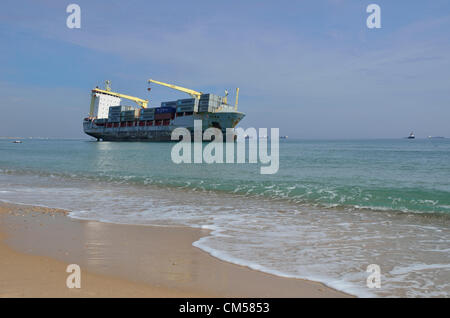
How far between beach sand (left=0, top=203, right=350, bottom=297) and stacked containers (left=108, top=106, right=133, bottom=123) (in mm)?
87237

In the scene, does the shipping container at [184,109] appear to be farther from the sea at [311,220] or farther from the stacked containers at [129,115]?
the sea at [311,220]

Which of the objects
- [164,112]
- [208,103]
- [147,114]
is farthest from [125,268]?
[147,114]

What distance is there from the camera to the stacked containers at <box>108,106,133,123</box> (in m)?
87.8

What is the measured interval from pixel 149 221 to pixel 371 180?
1104 centimetres

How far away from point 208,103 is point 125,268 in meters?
70.7

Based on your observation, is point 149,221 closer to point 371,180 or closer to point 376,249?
point 376,249

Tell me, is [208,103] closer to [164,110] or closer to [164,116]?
[164,116]

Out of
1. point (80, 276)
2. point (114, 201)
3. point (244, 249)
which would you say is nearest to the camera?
point (80, 276)

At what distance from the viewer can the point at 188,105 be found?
74500 millimetres

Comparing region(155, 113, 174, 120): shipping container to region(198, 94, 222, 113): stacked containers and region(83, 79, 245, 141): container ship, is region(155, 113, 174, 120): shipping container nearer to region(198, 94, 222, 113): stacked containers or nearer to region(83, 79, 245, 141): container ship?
region(83, 79, 245, 141): container ship

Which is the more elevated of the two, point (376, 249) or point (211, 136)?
point (211, 136)

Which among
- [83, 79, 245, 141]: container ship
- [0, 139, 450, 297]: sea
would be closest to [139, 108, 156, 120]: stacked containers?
[83, 79, 245, 141]: container ship
